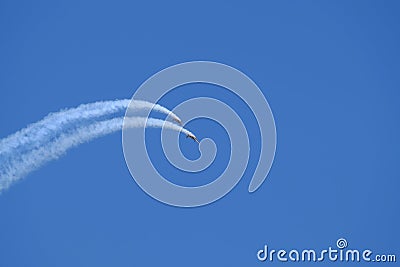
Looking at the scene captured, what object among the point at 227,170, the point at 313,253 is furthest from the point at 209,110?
the point at 313,253

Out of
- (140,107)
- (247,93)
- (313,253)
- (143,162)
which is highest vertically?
(247,93)

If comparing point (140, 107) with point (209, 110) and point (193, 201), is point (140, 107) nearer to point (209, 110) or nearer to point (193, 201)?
point (209, 110)

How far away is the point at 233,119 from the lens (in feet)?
46.0

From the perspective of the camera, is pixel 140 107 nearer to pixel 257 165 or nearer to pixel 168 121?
pixel 168 121

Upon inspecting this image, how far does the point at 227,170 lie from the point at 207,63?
259 cm

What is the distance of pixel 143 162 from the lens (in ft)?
45.0

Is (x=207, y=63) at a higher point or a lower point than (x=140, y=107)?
higher

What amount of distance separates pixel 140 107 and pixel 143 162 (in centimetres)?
129

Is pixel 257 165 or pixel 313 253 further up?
pixel 257 165

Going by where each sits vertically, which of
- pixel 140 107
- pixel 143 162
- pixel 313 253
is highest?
pixel 140 107

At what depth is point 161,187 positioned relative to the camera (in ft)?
45.0

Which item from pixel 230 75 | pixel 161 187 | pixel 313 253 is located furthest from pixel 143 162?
pixel 313 253

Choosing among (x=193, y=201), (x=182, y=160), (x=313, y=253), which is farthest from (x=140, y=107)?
(x=313, y=253)

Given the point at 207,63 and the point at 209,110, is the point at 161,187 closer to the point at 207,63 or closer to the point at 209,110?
the point at 209,110
